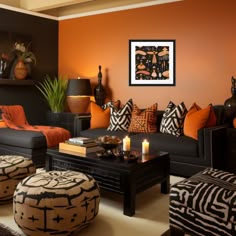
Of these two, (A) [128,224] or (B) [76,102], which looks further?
(B) [76,102]

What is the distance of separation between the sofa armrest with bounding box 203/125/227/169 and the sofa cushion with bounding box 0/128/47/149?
2046 millimetres

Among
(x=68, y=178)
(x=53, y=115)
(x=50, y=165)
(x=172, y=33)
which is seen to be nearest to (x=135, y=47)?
(x=172, y=33)

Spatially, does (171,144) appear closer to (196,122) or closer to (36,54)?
(196,122)

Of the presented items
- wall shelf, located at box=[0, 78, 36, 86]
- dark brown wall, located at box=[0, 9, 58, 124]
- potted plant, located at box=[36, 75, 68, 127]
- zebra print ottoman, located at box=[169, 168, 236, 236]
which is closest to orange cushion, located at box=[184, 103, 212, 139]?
zebra print ottoman, located at box=[169, 168, 236, 236]

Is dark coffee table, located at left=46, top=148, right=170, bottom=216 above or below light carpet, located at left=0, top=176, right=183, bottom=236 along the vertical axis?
above

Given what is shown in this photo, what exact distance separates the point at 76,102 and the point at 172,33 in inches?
79.0

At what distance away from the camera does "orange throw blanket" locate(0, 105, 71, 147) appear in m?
3.92

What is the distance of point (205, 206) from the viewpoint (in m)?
1.78

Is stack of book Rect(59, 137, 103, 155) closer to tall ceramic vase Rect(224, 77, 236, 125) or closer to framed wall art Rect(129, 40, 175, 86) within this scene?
tall ceramic vase Rect(224, 77, 236, 125)

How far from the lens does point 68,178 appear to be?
212 cm

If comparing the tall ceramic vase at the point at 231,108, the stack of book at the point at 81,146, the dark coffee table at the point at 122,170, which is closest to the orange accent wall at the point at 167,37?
the tall ceramic vase at the point at 231,108

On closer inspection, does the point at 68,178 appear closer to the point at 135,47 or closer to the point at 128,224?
the point at 128,224

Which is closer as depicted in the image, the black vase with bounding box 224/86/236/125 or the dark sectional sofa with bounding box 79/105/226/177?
the dark sectional sofa with bounding box 79/105/226/177

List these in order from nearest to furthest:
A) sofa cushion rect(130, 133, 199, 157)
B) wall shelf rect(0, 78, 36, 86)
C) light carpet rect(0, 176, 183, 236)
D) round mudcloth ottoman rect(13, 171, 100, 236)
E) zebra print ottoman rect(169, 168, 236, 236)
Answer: zebra print ottoman rect(169, 168, 236, 236) → round mudcloth ottoman rect(13, 171, 100, 236) → light carpet rect(0, 176, 183, 236) → sofa cushion rect(130, 133, 199, 157) → wall shelf rect(0, 78, 36, 86)
